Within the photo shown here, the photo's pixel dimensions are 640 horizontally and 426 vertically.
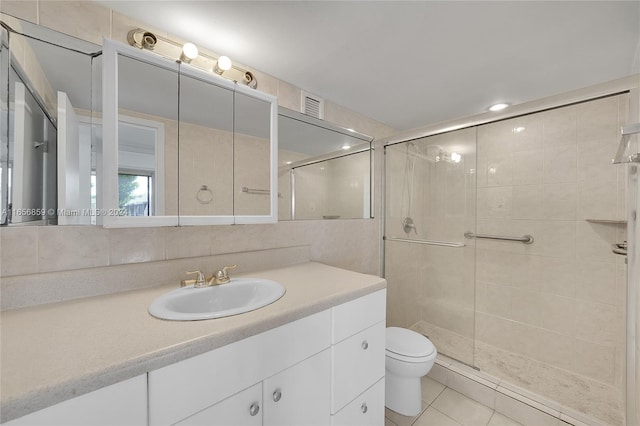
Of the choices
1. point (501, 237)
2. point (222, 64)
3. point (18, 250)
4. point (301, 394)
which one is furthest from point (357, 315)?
point (501, 237)

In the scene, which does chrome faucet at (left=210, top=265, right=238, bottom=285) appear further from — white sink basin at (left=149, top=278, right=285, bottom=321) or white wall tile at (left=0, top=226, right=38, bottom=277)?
white wall tile at (left=0, top=226, right=38, bottom=277)

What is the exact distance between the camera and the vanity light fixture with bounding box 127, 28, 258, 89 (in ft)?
3.58

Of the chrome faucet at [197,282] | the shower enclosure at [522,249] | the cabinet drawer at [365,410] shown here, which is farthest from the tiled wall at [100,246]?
the shower enclosure at [522,249]

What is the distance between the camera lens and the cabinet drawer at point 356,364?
1053mm

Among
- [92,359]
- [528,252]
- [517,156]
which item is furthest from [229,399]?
[517,156]

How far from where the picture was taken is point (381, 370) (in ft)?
4.18

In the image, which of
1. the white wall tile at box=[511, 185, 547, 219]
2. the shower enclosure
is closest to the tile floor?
the shower enclosure

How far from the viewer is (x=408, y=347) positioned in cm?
157

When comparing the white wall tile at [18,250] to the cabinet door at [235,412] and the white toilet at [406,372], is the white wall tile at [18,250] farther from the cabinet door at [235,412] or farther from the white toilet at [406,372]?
the white toilet at [406,372]

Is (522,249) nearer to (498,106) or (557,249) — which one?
(557,249)

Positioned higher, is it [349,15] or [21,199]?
[349,15]

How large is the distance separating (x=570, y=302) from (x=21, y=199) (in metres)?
3.28

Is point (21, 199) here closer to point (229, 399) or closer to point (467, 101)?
point (229, 399)

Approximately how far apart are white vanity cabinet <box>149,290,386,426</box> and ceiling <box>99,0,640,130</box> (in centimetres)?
128
